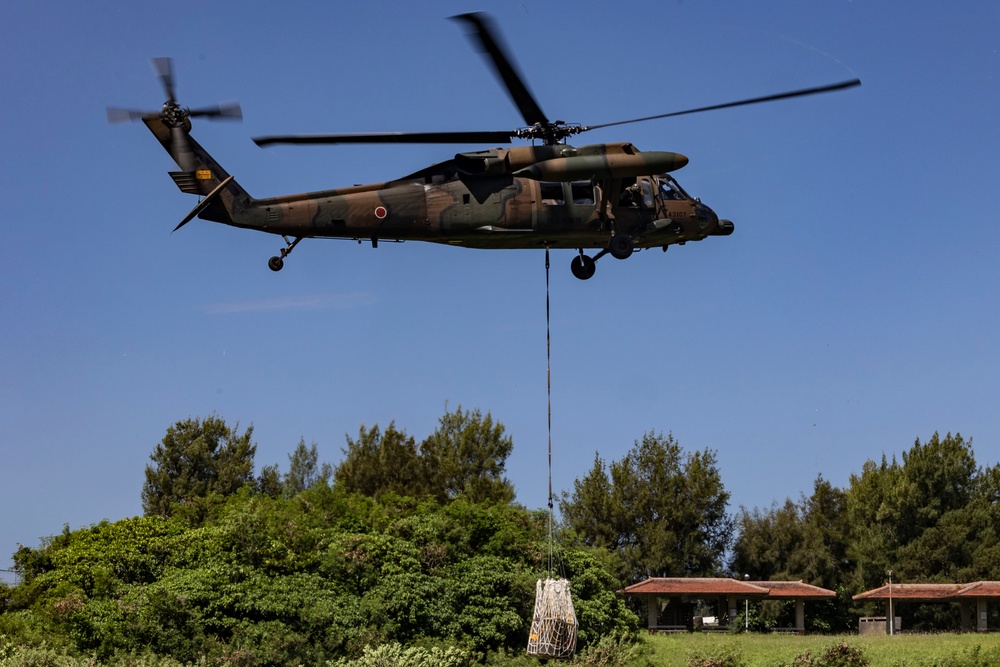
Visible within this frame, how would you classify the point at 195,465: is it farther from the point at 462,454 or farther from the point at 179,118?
the point at 179,118

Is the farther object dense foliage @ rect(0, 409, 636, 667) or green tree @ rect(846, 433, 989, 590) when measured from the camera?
green tree @ rect(846, 433, 989, 590)

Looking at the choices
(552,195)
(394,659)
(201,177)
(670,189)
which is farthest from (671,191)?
(394,659)

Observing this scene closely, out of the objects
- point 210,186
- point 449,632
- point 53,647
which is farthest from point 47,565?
point 210,186

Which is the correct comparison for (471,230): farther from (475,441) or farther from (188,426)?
(188,426)

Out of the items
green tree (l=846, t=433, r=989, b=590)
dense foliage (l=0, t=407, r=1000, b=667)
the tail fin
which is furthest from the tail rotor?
green tree (l=846, t=433, r=989, b=590)

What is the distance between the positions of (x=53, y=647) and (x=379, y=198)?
14051 millimetres

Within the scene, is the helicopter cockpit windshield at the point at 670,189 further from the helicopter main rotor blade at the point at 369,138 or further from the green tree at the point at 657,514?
the green tree at the point at 657,514

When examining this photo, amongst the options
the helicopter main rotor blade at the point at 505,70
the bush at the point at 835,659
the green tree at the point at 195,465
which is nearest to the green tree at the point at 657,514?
the green tree at the point at 195,465

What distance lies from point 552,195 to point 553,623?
6.78m

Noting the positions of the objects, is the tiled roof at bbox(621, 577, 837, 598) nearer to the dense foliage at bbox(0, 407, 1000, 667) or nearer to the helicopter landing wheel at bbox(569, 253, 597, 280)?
the dense foliage at bbox(0, 407, 1000, 667)

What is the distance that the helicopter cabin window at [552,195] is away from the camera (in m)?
19.2

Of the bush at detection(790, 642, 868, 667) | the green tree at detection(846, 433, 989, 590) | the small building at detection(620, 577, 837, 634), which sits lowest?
the bush at detection(790, 642, 868, 667)

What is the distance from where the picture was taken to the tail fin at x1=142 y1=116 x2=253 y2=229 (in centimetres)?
1939

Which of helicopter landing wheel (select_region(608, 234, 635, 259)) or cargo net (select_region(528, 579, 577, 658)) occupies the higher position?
helicopter landing wheel (select_region(608, 234, 635, 259))
